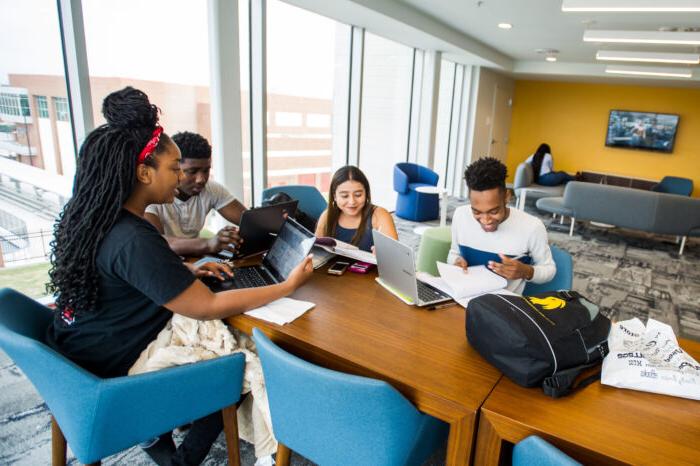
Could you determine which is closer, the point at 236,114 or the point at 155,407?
the point at 155,407

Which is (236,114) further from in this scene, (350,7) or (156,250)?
(156,250)

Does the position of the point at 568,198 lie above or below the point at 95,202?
below

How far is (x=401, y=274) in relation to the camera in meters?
1.61

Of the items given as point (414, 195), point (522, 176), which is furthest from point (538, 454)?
point (522, 176)

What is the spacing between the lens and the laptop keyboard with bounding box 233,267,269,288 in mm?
1750

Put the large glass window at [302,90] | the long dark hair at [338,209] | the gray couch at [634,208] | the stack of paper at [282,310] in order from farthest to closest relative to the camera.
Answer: the gray couch at [634,208], the large glass window at [302,90], the long dark hair at [338,209], the stack of paper at [282,310]

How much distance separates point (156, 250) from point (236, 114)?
2.51 meters

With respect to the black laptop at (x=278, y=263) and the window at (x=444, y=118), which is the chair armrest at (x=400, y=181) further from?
the black laptop at (x=278, y=263)

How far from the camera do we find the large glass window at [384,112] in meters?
6.07

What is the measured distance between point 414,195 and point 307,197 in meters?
3.12

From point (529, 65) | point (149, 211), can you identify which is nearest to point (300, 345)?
point (149, 211)

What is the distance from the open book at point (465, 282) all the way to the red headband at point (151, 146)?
112 centimetres

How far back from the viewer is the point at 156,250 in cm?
125

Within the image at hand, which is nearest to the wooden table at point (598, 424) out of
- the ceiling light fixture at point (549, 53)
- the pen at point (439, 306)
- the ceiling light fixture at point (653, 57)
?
the pen at point (439, 306)
